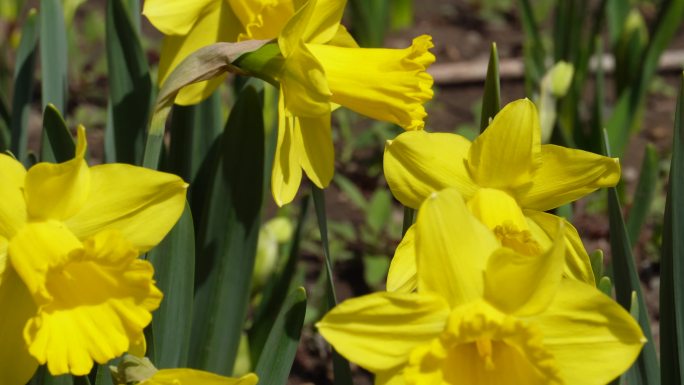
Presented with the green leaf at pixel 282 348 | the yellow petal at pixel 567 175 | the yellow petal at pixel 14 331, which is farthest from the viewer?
the green leaf at pixel 282 348

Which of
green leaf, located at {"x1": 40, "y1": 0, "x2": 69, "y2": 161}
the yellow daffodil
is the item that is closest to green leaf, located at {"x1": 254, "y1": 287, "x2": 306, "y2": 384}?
the yellow daffodil

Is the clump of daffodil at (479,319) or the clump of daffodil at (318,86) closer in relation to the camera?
the clump of daffodil at (479,319)

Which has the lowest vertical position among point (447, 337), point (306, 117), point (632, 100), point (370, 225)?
point (370, 225)

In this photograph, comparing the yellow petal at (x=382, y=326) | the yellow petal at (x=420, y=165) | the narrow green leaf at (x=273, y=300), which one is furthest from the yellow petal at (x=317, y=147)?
the narrow green leaf at (x=273, y=300)

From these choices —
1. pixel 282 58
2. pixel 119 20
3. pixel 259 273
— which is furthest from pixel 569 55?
pixel 282 58

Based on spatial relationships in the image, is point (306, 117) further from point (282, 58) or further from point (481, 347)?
point (481, 347)

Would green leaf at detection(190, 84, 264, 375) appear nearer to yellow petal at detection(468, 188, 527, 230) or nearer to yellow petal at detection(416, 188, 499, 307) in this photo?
yellow petal at detection(468, 188, 527, 230)

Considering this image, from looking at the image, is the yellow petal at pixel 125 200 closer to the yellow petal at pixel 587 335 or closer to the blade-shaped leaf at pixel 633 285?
the yellow petal at pixel 587 335
